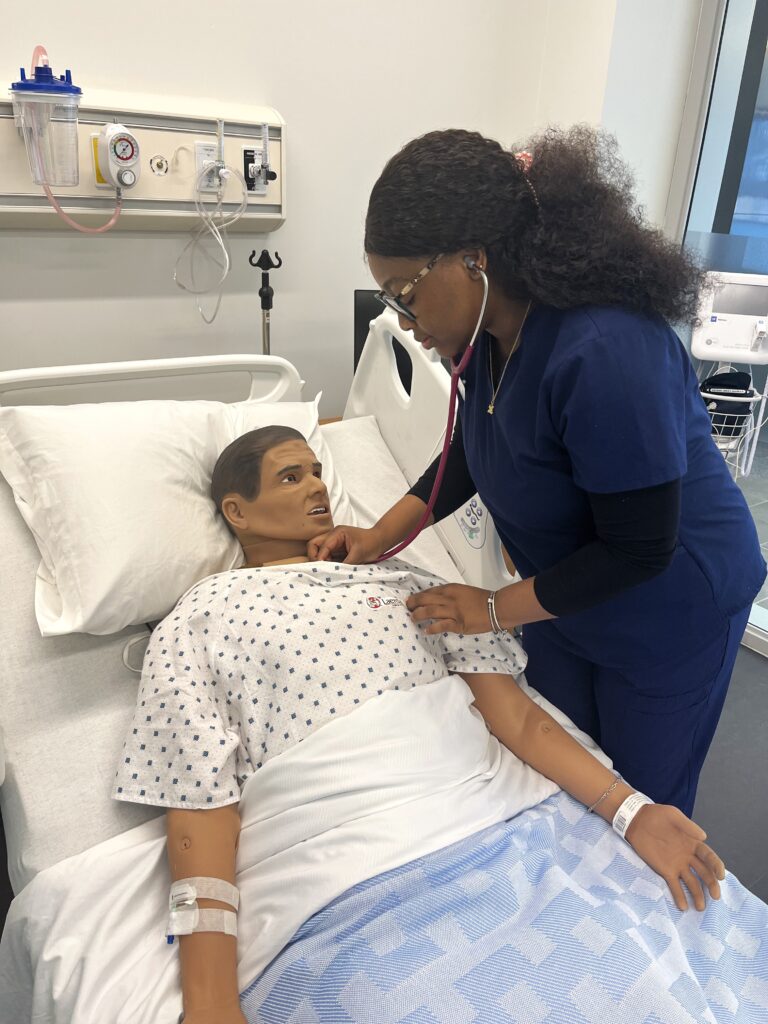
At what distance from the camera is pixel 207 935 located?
1.08 meters

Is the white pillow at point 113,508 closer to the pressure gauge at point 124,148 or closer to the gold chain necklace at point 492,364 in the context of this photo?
the pressure gauge at point 124,148

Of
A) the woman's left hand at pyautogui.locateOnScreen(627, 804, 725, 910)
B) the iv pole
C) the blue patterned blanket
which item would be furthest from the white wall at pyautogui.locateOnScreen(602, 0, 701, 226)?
the blue patterned blanket

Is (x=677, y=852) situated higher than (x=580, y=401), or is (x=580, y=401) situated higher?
(x=580, y=401)

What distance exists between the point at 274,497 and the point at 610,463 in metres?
0.83

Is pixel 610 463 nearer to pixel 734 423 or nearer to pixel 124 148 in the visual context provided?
pixel 124 148

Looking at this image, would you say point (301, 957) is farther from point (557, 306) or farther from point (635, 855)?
point (557, 306)

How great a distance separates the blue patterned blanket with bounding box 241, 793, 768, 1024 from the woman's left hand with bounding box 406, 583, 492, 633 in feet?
1.10

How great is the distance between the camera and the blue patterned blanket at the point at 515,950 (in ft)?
3.21

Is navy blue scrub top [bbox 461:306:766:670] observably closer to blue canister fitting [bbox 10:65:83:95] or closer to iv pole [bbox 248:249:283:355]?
iv pole [bbox 248:249:283:355]

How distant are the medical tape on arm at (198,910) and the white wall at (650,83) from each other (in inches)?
100

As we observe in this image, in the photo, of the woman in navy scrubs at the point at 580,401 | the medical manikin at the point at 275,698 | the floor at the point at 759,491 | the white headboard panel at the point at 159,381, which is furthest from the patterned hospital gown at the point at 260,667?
the floor at the point at 759,491

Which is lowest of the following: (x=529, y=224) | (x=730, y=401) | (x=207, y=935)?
(x=207, y=935)

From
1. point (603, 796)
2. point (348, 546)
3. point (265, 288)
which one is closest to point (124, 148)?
point (265, 288)

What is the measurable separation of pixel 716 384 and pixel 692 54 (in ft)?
3.80
